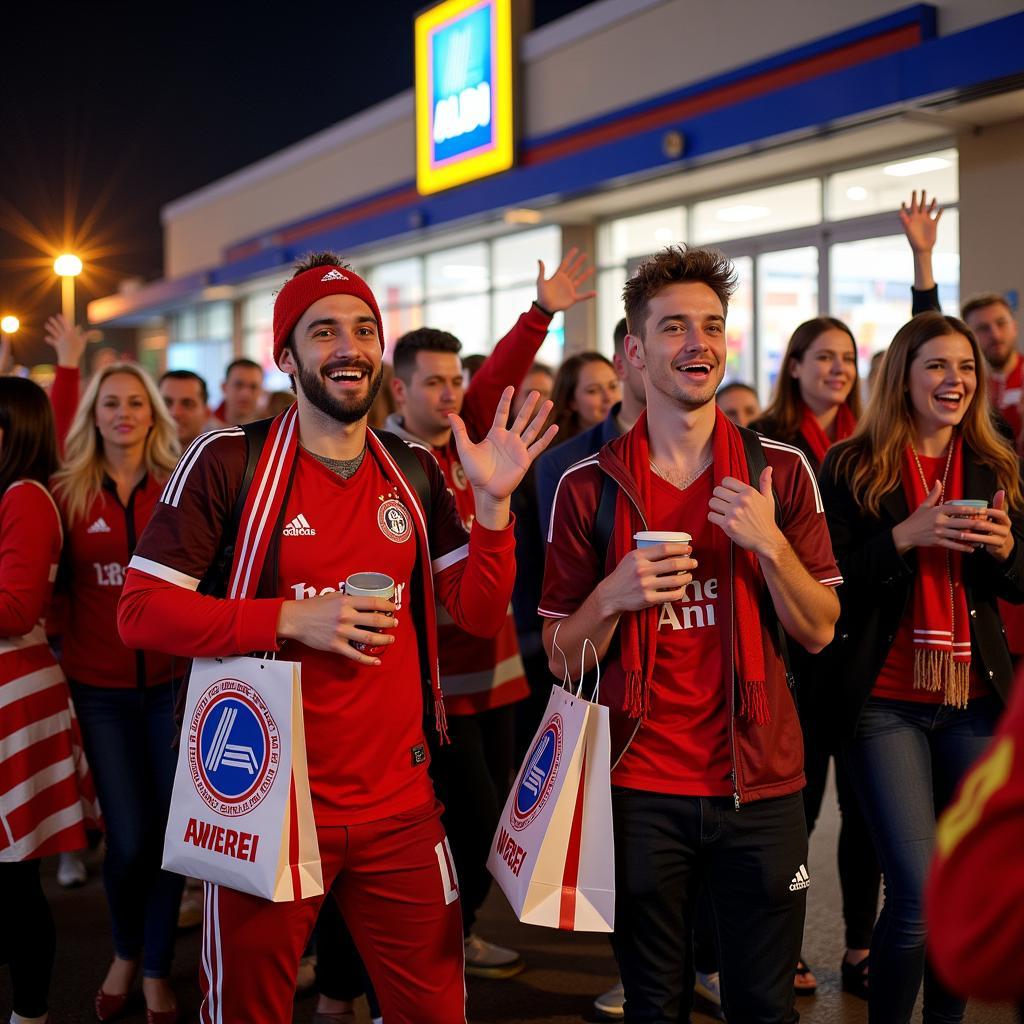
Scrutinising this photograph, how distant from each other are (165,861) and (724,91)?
11.9 meters

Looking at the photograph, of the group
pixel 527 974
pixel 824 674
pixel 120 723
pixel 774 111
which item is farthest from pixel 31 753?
pixel 774 111

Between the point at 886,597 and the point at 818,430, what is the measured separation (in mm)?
1677

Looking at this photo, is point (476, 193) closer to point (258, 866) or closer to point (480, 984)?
point (480, 984)

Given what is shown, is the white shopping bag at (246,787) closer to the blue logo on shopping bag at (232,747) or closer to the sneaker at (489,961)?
the blue logo on shopping bag at (232,747)

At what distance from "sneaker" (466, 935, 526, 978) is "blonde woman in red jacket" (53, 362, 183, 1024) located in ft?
3.66

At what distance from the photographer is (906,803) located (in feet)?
10.3

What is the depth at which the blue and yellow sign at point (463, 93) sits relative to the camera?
53.2 ft

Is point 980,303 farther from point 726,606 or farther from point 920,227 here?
point 726,606

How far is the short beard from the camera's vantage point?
2850 mm

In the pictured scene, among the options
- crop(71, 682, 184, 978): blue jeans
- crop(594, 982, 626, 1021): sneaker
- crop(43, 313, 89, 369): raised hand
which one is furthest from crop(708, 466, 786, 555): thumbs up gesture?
crop(43, 313, 89, 369): raised hand

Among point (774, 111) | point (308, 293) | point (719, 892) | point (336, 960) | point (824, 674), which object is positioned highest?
point (774, 111)

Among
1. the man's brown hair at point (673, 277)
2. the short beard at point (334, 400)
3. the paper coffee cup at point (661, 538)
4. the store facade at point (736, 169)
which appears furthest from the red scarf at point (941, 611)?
the store facade at point (736, 169)

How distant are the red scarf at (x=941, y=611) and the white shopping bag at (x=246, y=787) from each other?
69.0 inches

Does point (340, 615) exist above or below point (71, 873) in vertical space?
above
